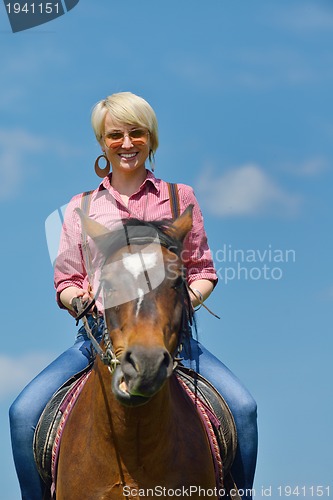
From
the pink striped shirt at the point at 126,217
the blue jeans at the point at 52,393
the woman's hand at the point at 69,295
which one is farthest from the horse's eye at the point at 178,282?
the blue jeans at the point at 52,393

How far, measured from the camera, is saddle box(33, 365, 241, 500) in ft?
25.2

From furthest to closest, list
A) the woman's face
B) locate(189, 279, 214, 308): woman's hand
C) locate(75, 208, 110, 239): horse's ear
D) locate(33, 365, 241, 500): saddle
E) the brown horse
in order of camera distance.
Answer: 1. the woman's face
2. locate(189, 279, 214, 308): woman's hand
3. locate(33, 365, 241, 500): saddle
4. locate(75, 208, 110, 239): horse's ear
5. the brown horse

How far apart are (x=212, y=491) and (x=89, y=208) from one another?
3206 millimetres

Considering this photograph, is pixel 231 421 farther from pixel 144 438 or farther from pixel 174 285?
pixel 174 285

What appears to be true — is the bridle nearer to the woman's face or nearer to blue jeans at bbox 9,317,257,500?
blue jeans at bbox 9,317,257,500

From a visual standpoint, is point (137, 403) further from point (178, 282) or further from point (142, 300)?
point (178, 282)

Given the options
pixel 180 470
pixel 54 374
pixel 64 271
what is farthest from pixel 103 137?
pixel 180 470

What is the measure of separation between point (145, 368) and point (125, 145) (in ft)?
11.5

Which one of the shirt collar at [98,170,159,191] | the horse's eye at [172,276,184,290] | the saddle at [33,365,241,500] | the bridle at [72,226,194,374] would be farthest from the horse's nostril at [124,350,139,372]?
the shirt collar at [98,170,159,191]

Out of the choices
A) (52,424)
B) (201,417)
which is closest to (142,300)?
(201,417)

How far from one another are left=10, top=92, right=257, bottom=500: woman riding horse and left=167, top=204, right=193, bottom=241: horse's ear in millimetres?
1115

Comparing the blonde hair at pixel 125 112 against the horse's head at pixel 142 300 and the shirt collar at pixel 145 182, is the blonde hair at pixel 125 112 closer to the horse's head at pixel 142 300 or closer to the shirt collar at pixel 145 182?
the shirt collar at pixel 145 182

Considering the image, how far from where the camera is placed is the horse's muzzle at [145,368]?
5.76 metres

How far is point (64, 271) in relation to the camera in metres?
8.34
